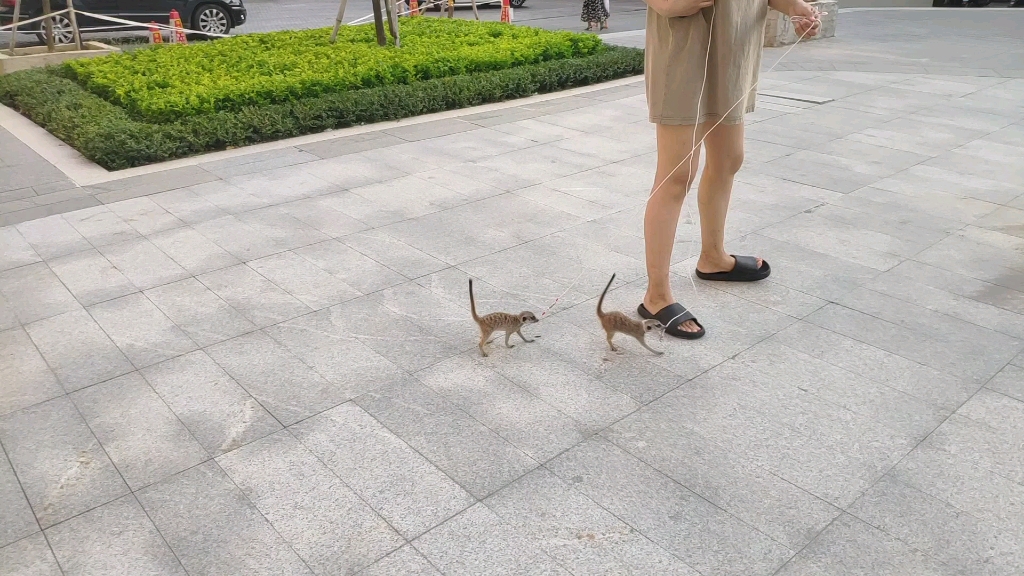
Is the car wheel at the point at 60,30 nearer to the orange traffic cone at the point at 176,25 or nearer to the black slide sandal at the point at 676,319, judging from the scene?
the orange traffic cone at the point at 176,25

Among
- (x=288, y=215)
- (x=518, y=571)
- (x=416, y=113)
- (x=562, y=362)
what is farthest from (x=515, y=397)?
(x=416, y=113)

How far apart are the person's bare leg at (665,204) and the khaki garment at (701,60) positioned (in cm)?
11

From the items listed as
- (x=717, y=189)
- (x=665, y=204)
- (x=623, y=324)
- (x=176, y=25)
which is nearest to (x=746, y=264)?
(x=717, y=189)

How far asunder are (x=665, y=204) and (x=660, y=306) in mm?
520

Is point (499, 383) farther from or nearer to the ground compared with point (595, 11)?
nearer to the ground

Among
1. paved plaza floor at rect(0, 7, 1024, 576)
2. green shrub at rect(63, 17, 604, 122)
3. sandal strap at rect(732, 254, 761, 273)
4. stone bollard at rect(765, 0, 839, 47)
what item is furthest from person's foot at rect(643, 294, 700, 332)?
stone bollard at rect(765, 0, 839, 47)

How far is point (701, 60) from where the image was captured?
3545 mm

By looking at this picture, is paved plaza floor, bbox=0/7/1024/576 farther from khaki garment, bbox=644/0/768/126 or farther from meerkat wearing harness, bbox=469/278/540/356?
khaki garment, bbox=644/0/768/126

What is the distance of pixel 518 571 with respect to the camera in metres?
2.53

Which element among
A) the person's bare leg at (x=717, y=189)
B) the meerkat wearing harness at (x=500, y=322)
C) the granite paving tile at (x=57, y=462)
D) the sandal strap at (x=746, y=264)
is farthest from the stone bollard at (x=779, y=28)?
the granite paving tile at (x=57, y=462)

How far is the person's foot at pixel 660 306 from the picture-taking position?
3.92m

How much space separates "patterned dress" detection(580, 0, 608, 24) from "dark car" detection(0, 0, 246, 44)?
7.05m

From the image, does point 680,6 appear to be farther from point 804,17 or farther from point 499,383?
point 499,383

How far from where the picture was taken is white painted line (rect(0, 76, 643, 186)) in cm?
683
